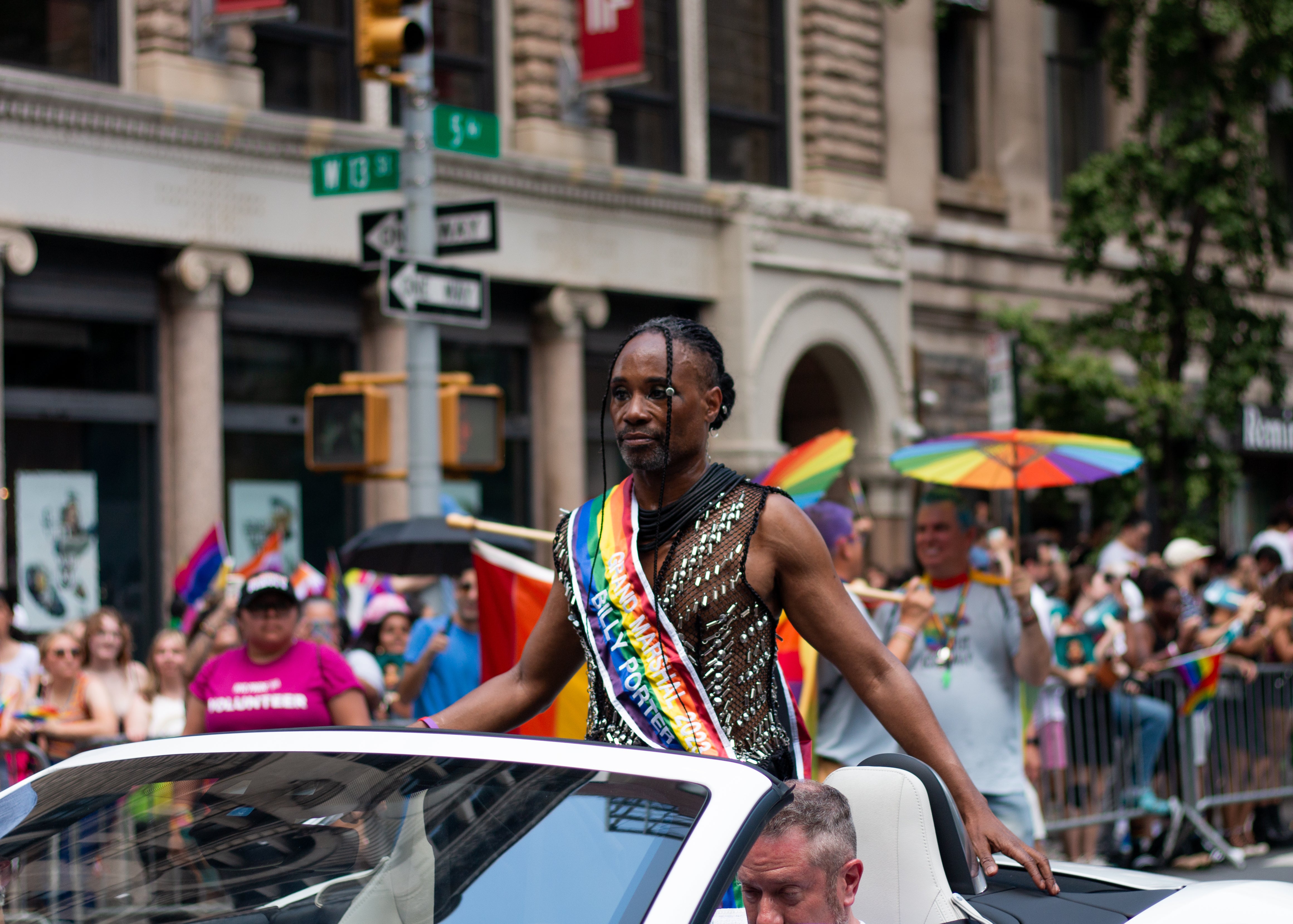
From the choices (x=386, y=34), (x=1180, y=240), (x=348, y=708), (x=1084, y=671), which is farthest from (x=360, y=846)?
(x=1180, y=240)

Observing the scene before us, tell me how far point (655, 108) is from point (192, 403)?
6427 millimetres

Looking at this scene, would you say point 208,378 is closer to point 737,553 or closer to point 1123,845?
point 1123,845

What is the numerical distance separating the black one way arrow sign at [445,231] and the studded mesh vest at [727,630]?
258 inches

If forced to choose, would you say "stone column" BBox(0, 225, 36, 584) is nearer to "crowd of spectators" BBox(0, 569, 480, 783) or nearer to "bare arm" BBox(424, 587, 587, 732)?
"crowd of spectators" BBox(0, 569, 480, 783)

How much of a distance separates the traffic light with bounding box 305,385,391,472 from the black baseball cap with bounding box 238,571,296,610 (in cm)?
299

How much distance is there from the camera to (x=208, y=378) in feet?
46.0

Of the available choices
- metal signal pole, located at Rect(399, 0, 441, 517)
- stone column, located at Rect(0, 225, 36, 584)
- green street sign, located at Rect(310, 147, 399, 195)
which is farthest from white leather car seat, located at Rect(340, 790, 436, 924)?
stone column, located at Rect(0, 225, 36, 584)

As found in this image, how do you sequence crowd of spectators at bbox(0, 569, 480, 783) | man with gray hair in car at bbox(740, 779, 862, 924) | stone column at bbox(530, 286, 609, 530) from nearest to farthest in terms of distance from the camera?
man with gray hair in car at bbox(740, 779, 862, 924) < crowd of spectators at bbox(0, 569, 480, 783) < stone column at bbox(530, 286, 609, 530)

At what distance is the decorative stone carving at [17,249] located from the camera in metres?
12.7

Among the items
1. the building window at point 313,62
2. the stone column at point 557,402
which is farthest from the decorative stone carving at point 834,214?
the building window at point 313,62

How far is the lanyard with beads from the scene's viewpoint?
6.74 metres

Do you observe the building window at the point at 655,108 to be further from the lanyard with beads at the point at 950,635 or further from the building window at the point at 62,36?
the lanyard with beads at the point at 950,635

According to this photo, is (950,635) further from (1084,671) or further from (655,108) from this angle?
(655,108)

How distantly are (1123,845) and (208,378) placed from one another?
7859mm
